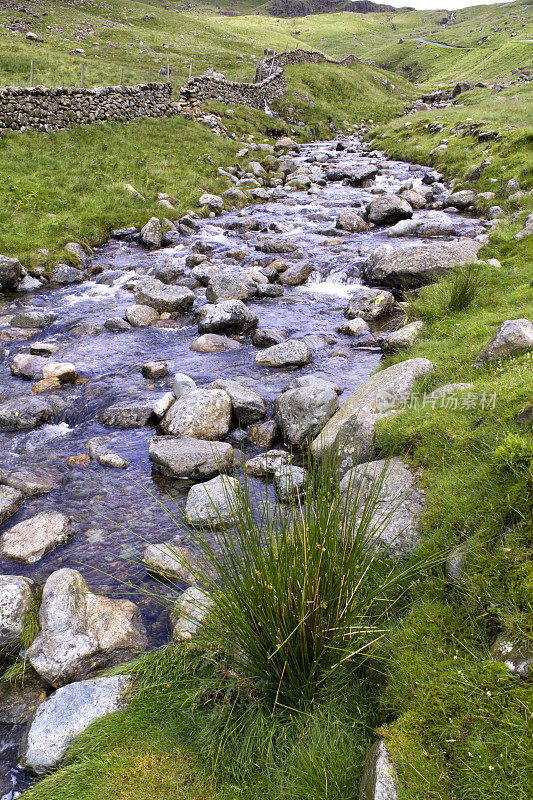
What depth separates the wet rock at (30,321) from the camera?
1077 cm

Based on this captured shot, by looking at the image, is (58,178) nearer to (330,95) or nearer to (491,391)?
(491,391)

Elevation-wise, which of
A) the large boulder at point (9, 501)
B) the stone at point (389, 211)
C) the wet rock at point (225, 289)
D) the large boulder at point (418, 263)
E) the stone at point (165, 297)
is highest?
the stone at point (389, 211)

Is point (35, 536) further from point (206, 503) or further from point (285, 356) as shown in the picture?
point (285, 356)

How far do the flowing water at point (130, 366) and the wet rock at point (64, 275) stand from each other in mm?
344

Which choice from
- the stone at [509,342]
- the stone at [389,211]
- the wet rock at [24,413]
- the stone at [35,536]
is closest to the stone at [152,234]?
the stone at [389,211]

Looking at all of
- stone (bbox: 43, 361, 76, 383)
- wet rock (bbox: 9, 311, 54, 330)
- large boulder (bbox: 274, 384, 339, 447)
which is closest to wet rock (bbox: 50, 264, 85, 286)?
wet rock (bbox: 9, 311, 54, 330)

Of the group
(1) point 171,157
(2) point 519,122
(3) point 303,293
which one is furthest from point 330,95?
(3) point 303,293

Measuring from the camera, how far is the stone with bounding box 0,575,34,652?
4.20 meters

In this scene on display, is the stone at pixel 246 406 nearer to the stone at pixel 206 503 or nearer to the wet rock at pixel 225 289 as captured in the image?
the stone at pixel 206 503

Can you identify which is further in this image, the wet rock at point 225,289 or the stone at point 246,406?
the wet rock at point 225,289

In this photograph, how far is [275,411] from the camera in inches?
296

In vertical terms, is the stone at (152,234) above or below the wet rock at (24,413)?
above

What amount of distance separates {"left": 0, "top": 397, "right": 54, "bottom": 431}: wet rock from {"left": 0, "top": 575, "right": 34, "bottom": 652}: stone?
3553 mm

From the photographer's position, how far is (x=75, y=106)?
22.4 m
